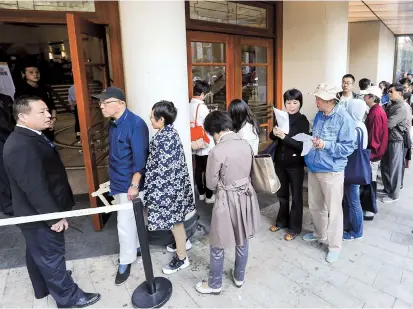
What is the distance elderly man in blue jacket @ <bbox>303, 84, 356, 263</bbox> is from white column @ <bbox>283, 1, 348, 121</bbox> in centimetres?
301

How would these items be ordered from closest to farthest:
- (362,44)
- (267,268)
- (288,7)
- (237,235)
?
(237,235)
(267,268)
(288,7)
(362,44)

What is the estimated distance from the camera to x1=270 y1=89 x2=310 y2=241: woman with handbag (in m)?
2.91

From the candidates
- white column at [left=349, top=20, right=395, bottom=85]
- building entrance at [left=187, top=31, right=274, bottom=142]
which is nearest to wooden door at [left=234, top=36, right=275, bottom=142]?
building entrance at [left=187, top=31, right=274, bottom=142]

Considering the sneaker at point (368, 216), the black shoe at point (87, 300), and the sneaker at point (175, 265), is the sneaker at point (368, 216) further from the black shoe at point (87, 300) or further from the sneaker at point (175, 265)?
the black shoe at point (87, 300)

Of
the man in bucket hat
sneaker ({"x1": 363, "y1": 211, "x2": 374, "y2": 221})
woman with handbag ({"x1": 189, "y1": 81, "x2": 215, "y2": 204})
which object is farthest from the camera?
woman with handbag ({"x1": 189, "y1": 81, "x2": 215, "y2": 204})

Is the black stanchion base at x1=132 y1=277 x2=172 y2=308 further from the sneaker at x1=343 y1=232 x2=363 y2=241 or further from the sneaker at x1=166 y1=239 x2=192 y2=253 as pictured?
the sneaker at x1=343 y1=232 x2=363 y2=241

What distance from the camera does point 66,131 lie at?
34.0 ft

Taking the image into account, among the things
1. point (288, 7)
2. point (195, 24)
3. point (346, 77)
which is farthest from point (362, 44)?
point (195, 24)

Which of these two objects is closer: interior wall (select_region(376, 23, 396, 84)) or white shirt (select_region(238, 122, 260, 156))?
white shirt (select_region(238, 122, 260, 156))

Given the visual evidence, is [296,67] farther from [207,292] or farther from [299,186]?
[207,292]

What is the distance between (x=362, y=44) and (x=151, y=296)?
10241 millimetres

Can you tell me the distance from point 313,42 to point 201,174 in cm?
312

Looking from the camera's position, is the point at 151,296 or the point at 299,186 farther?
the point at 299,186

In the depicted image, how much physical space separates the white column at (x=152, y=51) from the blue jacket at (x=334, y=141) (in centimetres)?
134
